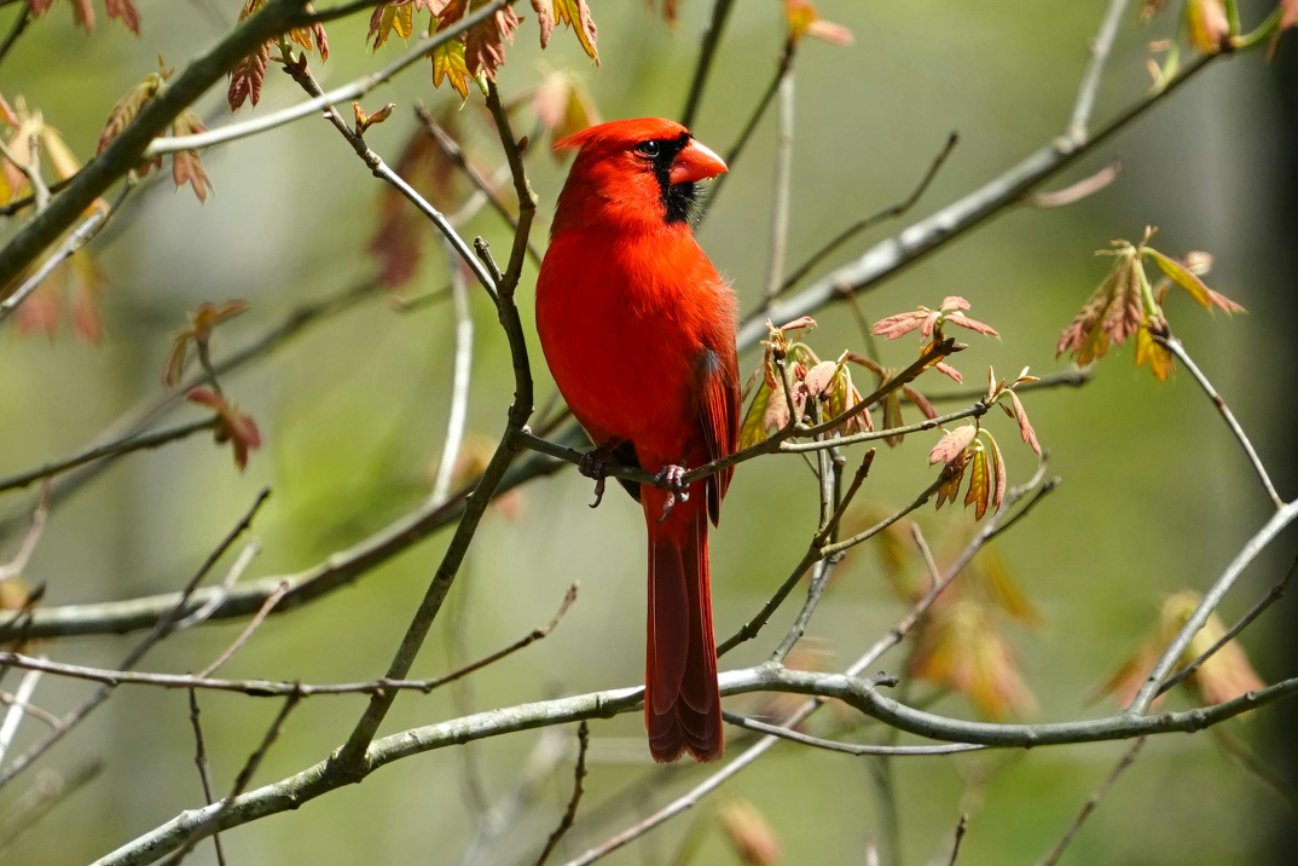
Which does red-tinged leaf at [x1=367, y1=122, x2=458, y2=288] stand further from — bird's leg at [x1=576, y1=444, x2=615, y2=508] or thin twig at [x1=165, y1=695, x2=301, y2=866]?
thin twig at [x1=165, y1=695, x2=301, y2=866]

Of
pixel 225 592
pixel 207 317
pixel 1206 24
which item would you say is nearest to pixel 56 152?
pixel 207 317

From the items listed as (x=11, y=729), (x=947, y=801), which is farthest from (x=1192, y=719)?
(x=947, y=801)

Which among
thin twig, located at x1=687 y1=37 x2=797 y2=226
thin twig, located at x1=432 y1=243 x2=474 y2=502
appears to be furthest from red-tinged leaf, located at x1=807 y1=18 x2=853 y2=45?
thin twig, located at x1=432 y1=243 x2=474 y2=502

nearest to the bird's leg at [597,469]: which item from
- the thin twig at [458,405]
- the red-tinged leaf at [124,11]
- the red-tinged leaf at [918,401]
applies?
the thin twig at [458,405]

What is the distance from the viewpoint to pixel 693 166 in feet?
9.41

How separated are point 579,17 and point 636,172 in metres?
1.10

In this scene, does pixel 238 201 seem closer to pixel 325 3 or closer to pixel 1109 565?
pixel 325 3

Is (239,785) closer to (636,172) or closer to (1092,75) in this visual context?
(636,172)

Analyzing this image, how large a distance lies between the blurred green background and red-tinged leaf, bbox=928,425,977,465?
1.95 meters

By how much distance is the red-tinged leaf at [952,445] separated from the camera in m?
1.82

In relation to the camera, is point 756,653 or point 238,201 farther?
point 756,653

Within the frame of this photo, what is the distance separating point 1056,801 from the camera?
7.12 m

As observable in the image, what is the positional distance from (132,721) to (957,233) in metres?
4.15

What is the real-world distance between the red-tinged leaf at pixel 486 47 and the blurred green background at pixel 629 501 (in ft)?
7.46
